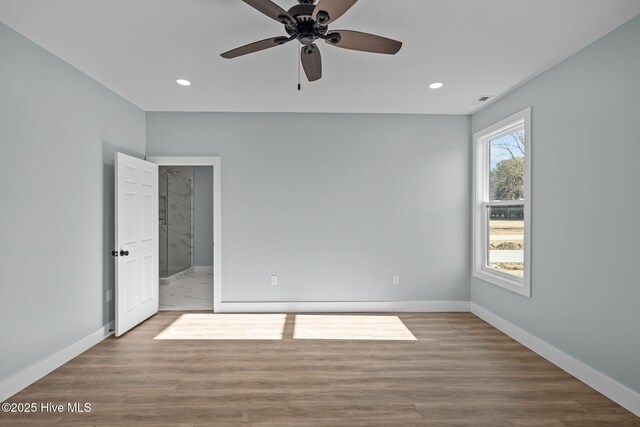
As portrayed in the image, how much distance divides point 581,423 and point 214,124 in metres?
4.45

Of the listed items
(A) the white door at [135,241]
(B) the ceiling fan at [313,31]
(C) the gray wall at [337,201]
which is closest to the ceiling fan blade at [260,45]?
(B) the ceiling fan at [313,31]

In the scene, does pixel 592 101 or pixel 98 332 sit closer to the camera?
pixel 592 101

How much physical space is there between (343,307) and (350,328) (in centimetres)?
61

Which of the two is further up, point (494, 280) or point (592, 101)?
point (592, 101)

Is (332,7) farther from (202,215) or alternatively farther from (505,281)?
(202,215)

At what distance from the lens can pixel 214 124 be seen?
4336 millimetres

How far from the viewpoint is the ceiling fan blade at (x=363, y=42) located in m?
1.88

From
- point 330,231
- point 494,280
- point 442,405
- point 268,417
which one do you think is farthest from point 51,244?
point 494,280

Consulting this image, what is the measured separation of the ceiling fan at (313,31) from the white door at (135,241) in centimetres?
222

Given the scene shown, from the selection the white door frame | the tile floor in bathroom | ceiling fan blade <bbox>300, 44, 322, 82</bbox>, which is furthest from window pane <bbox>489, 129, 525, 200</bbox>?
the tile floor in bathroom

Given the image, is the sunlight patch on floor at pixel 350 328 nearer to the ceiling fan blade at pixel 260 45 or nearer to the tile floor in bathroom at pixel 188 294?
the tile floor in bathroom at pixel 188 294

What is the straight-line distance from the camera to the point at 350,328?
376 cm

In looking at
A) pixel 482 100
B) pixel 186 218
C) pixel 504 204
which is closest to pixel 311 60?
pixel 482 100

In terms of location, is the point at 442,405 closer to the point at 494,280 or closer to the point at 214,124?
the point at 494,280
